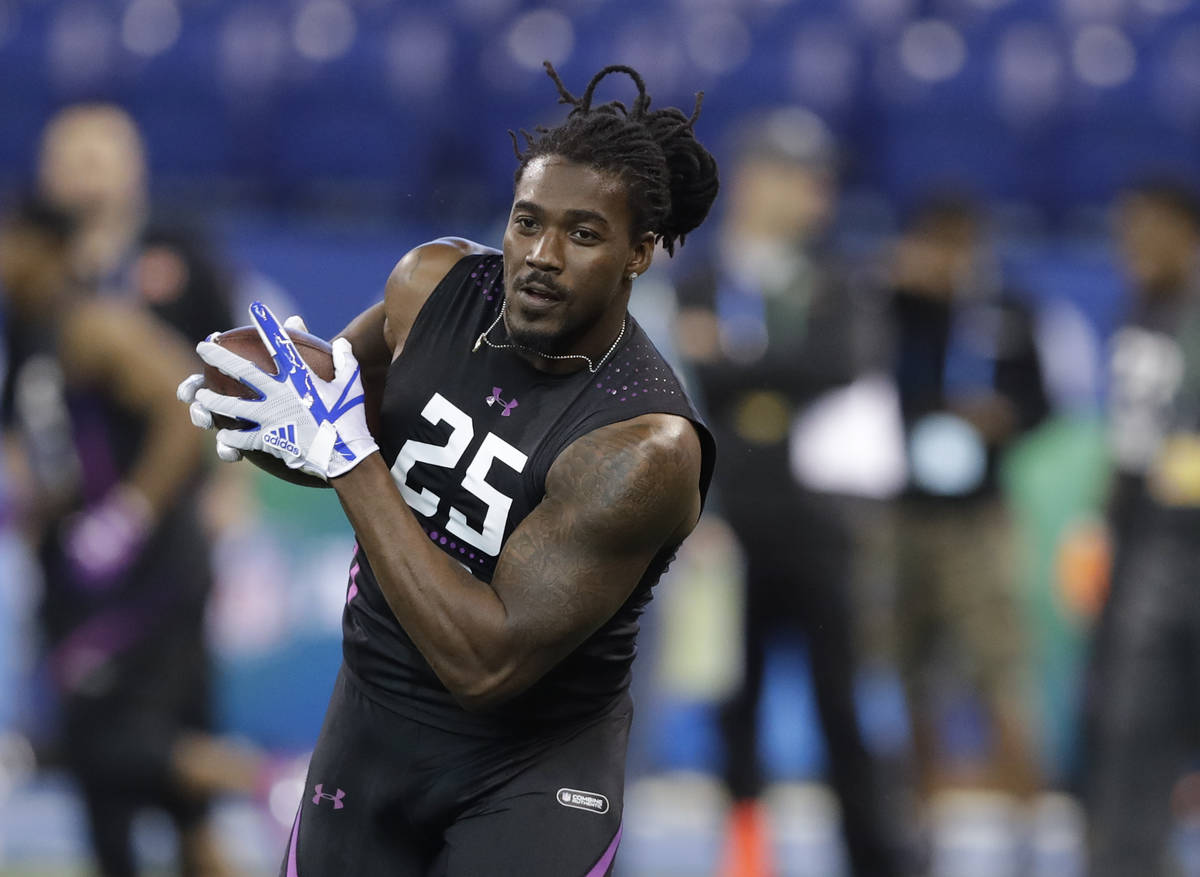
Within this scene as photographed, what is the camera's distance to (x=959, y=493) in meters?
6.71

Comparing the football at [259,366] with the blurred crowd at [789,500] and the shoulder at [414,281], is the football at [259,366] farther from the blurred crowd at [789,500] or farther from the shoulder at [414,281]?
the blurred crowd at [789,500]

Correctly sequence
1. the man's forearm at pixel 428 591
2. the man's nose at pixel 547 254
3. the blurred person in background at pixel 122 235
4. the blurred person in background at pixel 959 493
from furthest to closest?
1. the blurred person in background at pixel 959 493
2. the blurred person in background at pixel 122 235
3. the man's nose at pixel 547 254
4. the man's forearm at pixel 428 591

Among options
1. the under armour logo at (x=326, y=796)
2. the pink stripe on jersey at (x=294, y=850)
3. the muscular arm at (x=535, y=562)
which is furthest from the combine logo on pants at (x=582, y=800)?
the pink stripe on jersey at (x=294, y=850)

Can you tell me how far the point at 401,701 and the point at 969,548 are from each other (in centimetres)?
398

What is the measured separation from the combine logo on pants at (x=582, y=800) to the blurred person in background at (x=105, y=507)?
11.1 ft

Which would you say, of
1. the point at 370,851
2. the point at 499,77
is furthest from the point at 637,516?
the point at 499,77

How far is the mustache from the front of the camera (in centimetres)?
291

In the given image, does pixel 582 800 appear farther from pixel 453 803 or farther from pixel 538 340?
pixel 538 340

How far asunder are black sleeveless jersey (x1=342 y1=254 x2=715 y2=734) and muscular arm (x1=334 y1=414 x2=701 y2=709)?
10 cm

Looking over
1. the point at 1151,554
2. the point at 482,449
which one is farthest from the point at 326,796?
the point at 1151,554

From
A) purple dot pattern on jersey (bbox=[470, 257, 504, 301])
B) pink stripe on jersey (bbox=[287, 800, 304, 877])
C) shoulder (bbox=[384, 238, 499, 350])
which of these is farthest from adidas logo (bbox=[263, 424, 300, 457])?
pink stripe on jersey (bbox=[287, 800, 304, 877])

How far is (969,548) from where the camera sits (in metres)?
6.63

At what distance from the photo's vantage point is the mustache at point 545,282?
2908 mm

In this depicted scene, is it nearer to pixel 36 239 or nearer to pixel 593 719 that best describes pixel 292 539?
pixel 36 239
